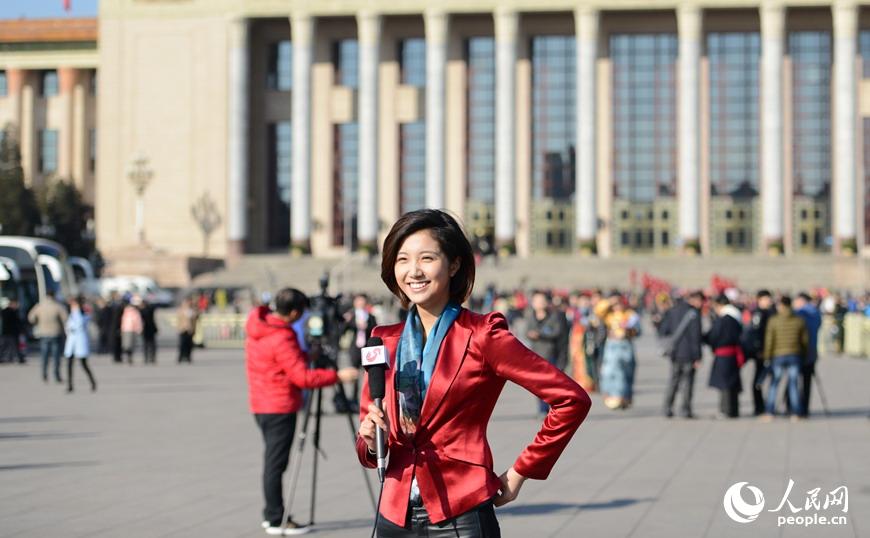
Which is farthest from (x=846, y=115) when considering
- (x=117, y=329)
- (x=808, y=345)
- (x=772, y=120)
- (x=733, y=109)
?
(x=808, y=345)

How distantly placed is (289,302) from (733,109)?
5753cm

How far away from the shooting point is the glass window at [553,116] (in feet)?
212

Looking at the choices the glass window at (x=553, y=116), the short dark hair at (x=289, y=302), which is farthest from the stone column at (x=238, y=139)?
the short dark hair at (x=289, y=302)

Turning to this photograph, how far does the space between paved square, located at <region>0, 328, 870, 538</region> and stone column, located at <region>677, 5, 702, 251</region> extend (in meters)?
40.9

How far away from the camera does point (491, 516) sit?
13.7ft

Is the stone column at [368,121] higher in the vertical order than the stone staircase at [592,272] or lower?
higher

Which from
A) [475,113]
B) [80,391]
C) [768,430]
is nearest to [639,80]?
[475,113]

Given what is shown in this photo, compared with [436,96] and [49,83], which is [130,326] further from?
[49,83]

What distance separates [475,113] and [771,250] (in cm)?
1593

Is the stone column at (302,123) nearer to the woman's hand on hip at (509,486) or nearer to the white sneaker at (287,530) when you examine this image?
the white sneaker at (287,530)

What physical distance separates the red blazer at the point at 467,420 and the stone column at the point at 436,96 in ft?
187

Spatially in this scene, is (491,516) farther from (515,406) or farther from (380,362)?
(515,406)

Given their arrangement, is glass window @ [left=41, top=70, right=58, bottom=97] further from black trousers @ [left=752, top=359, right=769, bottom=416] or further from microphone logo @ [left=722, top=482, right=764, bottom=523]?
microphone logo @ [left=722, top=482, right=764, bottom=523]

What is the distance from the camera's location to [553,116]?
6494cm
